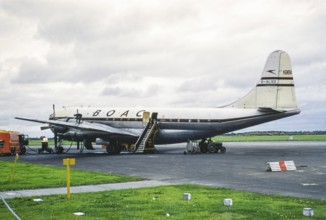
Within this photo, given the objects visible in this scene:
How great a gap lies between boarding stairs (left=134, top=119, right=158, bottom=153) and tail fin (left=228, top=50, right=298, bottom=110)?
32.4 feet

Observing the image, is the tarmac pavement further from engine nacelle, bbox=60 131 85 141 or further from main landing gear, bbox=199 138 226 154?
Result: engine nacelle, bbox=60 131 85 141

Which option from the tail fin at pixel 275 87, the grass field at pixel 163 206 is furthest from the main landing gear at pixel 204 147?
the grass field at pixel 163 206

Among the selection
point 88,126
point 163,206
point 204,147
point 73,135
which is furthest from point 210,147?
point 163,206

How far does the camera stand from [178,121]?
46.8 meters

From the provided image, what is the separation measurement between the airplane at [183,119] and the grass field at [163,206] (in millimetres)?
28568

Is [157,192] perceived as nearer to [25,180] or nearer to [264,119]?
[25,180]

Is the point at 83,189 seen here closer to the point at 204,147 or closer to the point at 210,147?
the point at 210,147

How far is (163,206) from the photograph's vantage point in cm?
1323

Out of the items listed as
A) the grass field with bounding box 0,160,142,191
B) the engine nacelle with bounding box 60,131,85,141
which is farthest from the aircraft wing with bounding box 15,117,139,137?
the grass field with bounding box 0,160,142,191

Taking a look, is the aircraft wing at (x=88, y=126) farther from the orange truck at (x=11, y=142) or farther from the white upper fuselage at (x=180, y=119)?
the orange truck at (x=11, y=142)

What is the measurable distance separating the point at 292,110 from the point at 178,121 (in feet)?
38.9

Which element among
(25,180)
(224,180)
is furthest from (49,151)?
(224,180)

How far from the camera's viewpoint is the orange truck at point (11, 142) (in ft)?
161

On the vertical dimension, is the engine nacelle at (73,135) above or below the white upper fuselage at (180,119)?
below
